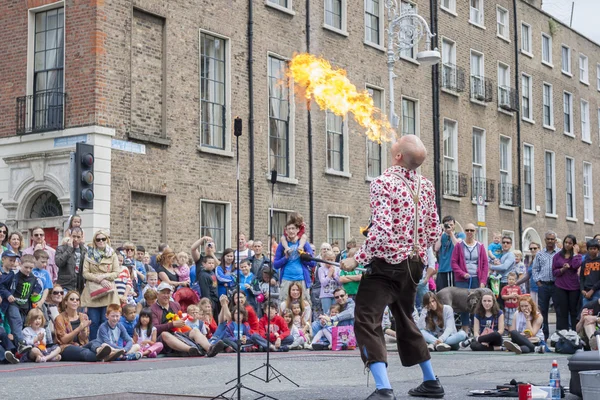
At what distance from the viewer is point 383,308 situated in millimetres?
8570

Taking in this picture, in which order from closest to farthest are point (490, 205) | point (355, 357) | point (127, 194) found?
point (355, 357)
point (127, 194)
point (490, 205)

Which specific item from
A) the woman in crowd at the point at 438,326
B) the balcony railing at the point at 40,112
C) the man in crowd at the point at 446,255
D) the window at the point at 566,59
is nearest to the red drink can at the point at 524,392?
the woman in crowd at the point at 438,326

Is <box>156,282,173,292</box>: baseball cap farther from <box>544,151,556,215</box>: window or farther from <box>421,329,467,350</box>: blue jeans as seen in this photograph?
<box>544,151,556,215</box>: window

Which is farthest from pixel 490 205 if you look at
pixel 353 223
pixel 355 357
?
pixel 355 357

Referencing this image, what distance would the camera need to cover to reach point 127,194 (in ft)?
72.9

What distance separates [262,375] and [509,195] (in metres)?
28.5

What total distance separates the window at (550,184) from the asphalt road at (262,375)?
27.9m

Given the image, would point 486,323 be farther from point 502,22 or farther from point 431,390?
point 502,22

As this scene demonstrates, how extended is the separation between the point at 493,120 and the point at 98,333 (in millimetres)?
25538

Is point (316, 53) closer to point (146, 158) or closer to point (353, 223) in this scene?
point (353, 223)

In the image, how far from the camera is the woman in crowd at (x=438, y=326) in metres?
17.1

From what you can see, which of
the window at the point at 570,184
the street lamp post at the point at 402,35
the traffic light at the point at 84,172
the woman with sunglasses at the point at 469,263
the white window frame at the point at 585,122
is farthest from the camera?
the white window frame at the point at 585,122

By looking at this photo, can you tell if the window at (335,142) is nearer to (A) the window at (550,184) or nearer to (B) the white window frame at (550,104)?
(A) the window at (550,184)

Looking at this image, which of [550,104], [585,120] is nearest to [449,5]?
[550,104]
